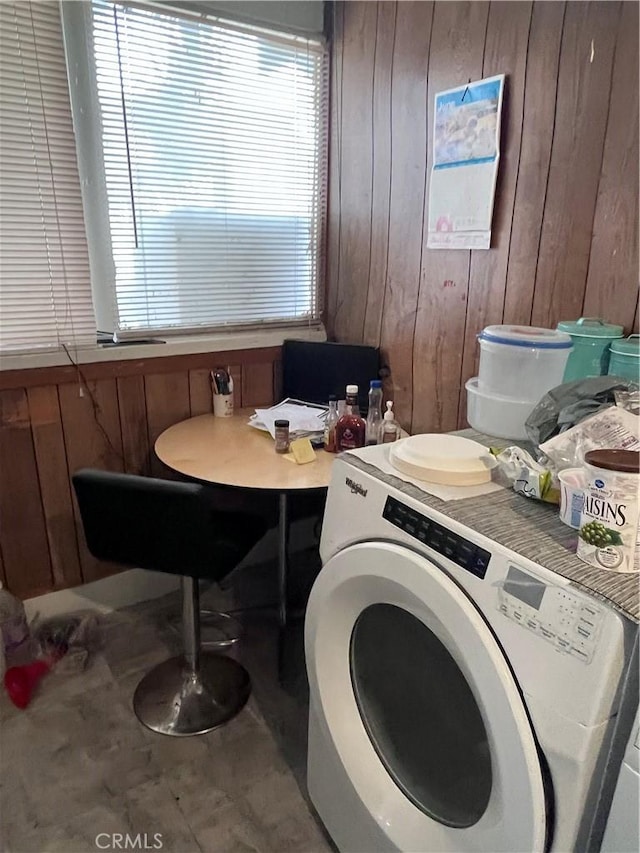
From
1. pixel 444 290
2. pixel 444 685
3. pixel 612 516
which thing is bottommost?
pixel 444 685

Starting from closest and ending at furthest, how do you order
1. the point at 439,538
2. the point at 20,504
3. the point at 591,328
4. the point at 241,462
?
1. the point at 439,538
2. the point at 591,328
3. the point at 241,462
4. the point at 20,504

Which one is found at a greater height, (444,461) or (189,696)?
(444,461)

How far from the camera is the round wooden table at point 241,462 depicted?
5.39 feet

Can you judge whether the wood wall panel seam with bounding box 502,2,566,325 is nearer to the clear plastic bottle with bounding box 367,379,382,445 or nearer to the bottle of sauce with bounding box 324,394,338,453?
the clear plastic bottle with bounding box 367,379,382,445

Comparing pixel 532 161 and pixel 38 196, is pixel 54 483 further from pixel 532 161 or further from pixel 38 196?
pixel 532 161

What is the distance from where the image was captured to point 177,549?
151 centimetres

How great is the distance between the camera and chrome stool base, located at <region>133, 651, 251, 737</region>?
5.75 ft

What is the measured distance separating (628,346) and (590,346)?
11 cm

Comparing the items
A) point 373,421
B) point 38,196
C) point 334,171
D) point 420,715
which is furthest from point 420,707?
point 334,171

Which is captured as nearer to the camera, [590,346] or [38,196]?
[590,346]

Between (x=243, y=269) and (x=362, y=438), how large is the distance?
37.1 inches

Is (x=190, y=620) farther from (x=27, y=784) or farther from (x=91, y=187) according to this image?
(x=91, y=187)

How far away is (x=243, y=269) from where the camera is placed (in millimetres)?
2342

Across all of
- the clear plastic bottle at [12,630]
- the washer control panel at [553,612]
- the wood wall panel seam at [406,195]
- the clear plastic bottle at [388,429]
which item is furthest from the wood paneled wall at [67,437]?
the washer control panel at [553,612]
